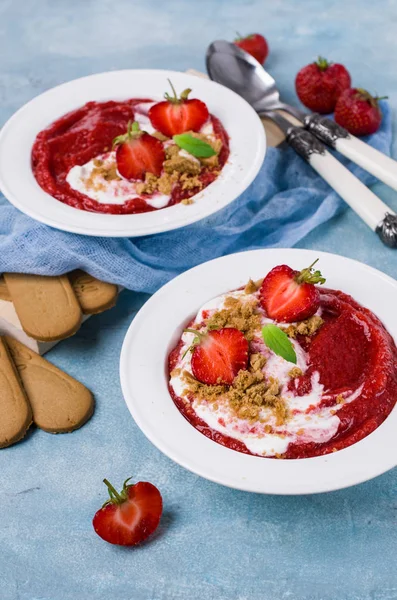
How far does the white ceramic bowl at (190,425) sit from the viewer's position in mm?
2482

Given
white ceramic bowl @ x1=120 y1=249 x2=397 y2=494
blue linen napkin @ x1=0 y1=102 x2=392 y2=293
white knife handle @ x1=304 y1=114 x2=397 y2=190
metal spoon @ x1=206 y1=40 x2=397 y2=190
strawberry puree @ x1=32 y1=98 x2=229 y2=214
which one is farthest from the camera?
metal spoon @ x1=206 y1=40 x2=397 y2=190

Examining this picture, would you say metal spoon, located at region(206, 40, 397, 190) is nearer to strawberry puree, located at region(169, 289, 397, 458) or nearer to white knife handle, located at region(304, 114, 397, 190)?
white knife handle, located at region(304, 114, 397, 190)

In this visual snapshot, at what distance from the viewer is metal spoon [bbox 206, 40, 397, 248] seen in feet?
12.1

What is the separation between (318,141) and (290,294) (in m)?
1.44

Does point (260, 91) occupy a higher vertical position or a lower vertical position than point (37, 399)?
higher

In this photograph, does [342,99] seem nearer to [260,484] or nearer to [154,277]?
[154,277]

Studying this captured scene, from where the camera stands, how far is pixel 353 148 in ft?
13.0

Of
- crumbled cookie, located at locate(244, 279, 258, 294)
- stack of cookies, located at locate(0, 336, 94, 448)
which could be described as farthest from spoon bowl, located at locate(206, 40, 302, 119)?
stack of cookies, located at locate(0, 336, 94, 448)

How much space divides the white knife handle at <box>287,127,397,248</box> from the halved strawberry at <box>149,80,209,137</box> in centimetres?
53

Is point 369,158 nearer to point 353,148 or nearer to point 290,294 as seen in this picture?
point 353,148

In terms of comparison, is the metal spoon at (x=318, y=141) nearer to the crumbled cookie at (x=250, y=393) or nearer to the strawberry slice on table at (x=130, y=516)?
the crumbled cookie at (x=250, y=393)

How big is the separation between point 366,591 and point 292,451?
46 centimetres

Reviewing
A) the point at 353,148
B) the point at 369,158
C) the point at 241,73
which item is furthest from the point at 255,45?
the point at 369,158

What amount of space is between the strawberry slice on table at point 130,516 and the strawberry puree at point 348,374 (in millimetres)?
273
